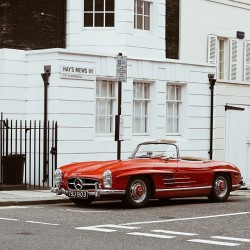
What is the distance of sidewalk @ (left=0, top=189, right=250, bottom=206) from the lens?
16.4 m

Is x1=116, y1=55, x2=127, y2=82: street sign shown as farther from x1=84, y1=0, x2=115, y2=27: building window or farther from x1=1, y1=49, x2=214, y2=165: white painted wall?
x1=84, y1=0, x2=115, y2=27: building window

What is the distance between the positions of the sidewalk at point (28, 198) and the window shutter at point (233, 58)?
10.5 metres

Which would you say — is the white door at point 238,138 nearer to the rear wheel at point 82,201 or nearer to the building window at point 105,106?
the building window at point 105,106

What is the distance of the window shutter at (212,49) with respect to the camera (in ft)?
87.9

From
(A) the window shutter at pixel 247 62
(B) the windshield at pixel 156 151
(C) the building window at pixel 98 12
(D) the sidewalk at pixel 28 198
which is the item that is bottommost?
(D) the sidewalk at pixel 28 198

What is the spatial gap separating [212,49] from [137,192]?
39.3 ft

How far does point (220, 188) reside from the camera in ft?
59.5

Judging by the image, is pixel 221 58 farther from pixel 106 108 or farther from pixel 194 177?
pixel 194 177

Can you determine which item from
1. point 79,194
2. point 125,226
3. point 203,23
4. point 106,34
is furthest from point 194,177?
point 203,23

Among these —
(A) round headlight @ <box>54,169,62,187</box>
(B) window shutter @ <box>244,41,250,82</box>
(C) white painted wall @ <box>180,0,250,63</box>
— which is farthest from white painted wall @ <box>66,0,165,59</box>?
(A) round headlight @ <box>54,169,62,187</box>

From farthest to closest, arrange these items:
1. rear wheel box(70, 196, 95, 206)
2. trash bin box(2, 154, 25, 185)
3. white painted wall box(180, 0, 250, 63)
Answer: white painted wall box(180, 0, 250, 63) → trash bin box(2, 154, 25, 185) → rear wheel box(70, 196, 95, 206)

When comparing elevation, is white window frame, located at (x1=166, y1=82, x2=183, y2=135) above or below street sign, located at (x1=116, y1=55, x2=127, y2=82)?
below

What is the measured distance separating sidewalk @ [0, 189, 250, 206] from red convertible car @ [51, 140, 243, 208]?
685 millimetres

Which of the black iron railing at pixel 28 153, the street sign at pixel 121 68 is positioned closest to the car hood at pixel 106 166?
the street sign at pixel 121 68
